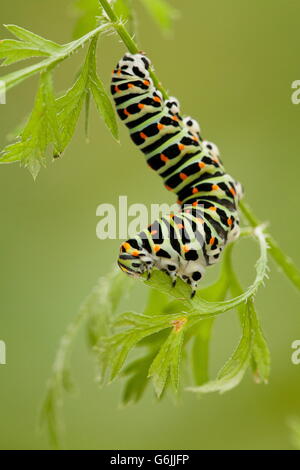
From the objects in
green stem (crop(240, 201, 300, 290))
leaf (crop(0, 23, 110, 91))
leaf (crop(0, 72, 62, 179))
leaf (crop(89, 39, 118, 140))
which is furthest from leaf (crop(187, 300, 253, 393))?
leaf (crop(0, 23, 110, 91))

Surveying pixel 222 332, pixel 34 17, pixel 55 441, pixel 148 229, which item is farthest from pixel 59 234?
pixel 148 229

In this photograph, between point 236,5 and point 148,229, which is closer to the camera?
point 148,229

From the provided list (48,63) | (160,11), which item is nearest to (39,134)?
(48,63)

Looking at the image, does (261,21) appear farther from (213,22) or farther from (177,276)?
(177,276)

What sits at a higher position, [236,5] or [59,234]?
[236,5]

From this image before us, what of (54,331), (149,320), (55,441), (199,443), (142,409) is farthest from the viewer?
(54,331)

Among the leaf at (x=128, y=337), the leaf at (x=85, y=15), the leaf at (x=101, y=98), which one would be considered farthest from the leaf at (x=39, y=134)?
the leaf at (x=85, y=15)

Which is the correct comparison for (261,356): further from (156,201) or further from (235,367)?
(156,201)

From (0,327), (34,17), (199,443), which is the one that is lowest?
(199,443)
